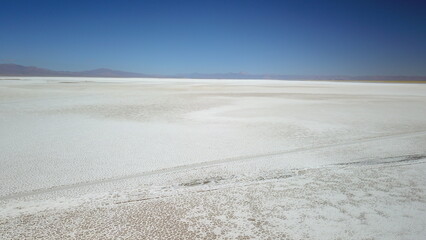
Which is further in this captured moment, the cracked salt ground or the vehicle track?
the vehicle track

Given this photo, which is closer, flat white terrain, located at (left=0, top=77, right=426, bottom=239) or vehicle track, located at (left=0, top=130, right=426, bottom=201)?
flat white terrain, located at (left=0, top=77, right=426, bottom=239)

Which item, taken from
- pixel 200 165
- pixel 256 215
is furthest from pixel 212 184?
pixel 256 215

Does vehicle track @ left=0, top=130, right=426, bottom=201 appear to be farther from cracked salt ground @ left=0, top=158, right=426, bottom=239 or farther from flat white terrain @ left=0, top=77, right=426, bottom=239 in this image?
cracked salt ground @ left=0, top=158, right=426, bottom=239

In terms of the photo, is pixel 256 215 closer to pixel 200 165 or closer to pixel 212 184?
pixel 212 184

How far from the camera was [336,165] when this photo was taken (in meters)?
3.68

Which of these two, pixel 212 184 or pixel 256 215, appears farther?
pixel 212 184

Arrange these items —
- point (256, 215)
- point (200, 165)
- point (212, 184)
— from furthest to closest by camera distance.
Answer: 1. point (200, 165)
2. point (212, 184)
3. point (256, 215)

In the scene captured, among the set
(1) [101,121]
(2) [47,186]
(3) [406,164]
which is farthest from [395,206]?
(1) [101,121]

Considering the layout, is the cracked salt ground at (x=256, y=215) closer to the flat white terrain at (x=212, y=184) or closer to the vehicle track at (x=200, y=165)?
the flat white terrain at (x=212, y=184)

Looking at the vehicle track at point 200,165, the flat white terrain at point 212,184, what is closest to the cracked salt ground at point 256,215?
the flat white terrain at point 212,184

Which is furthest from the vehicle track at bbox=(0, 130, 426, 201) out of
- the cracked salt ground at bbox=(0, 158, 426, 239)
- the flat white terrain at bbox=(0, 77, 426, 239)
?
the cracked salt ground at bbox=(0, 158, 426, 239)

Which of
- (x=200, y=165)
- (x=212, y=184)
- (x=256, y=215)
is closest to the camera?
(x=256, y=215)

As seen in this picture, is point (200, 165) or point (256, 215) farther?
point (200, 165)

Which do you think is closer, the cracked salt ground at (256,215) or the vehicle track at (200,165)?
the cracked salt ground at (256,215)
